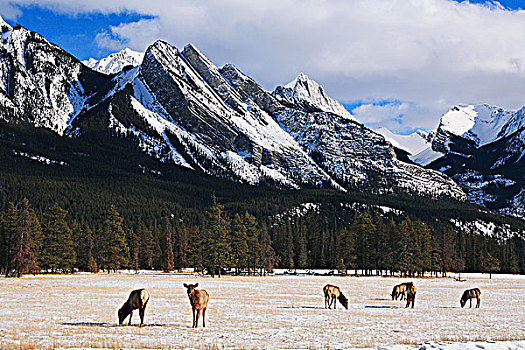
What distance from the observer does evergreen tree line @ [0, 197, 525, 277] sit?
90938mm

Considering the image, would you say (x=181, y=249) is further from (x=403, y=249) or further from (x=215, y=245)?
(x=403, y=249)

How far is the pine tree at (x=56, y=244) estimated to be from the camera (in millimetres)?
94625

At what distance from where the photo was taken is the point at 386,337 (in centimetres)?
2345

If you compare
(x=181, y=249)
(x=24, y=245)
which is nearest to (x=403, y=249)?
(x=181, y=249)

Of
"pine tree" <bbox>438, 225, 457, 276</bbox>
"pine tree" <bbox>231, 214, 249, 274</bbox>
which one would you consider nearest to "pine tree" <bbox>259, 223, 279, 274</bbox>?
"pine tree" <bbox>231, 214, 249, 274</bbox>

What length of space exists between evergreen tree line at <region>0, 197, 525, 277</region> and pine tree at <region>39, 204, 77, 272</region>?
0.17 metres

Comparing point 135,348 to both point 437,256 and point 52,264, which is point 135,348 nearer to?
point 52,264

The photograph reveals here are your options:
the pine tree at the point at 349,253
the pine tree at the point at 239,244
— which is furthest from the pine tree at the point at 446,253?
the pine tree at the point at 239,244

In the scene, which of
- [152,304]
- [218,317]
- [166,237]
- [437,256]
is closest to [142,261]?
[166,237]

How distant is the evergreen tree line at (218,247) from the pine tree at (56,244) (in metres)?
0.17

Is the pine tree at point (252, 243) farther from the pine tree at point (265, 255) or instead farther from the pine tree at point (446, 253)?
the pine tree at point (446, 253)

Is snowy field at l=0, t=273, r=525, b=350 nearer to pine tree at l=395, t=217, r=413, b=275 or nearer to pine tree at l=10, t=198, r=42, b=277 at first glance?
pine tree at l=10, t=198, r=42, b=277

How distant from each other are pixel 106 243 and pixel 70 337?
286ft

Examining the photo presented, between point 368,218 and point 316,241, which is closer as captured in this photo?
point 368,218
